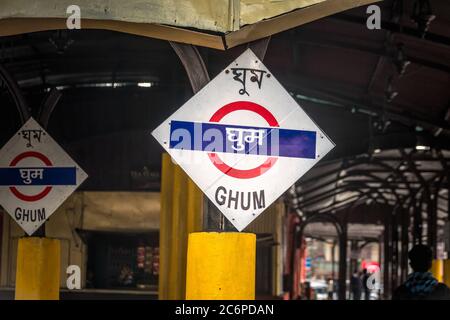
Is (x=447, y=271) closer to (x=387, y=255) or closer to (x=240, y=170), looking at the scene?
(x=240, y=170)

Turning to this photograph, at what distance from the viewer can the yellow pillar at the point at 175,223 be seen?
1148 centimetres

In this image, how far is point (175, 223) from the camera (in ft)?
40.0

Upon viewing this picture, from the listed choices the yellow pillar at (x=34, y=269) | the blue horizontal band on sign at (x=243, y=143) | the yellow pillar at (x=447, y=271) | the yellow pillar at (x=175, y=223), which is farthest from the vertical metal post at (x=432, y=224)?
the blue horizontal band on sign at (x=243, y=143)

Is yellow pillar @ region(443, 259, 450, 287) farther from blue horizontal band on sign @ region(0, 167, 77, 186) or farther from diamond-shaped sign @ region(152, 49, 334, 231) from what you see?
diamond-shaped sign @ region(152, 49, 334, 231)

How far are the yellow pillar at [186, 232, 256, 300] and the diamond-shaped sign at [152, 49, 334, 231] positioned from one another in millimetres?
196

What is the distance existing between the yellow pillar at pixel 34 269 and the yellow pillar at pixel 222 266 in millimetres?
5187

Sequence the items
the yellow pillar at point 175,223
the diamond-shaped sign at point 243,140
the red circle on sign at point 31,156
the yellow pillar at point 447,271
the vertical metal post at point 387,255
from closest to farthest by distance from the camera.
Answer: the diamond-shaped sign at point 243,140 → the red circle on sign at point 31,156 → the yellow pillar at point 175,223 → the yellow pillar at point 447,271 → the vertical metal post at point 387,255

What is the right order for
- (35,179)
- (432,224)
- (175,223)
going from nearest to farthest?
(35,179) < (175,223) < (432,224)

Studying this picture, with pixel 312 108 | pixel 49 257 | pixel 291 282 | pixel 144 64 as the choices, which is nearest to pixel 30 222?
pixel 49 257

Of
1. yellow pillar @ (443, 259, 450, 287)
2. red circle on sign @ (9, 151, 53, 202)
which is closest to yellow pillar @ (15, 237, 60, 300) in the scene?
red circle on sign @ (9, 151, 53, 202)

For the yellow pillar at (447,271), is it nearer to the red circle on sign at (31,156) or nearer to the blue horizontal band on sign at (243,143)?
the red circle on sign at (31,156)

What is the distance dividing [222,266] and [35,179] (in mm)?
4594

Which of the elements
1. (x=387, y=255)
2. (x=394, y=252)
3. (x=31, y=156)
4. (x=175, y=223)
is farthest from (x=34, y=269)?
(x=387, y=255)
